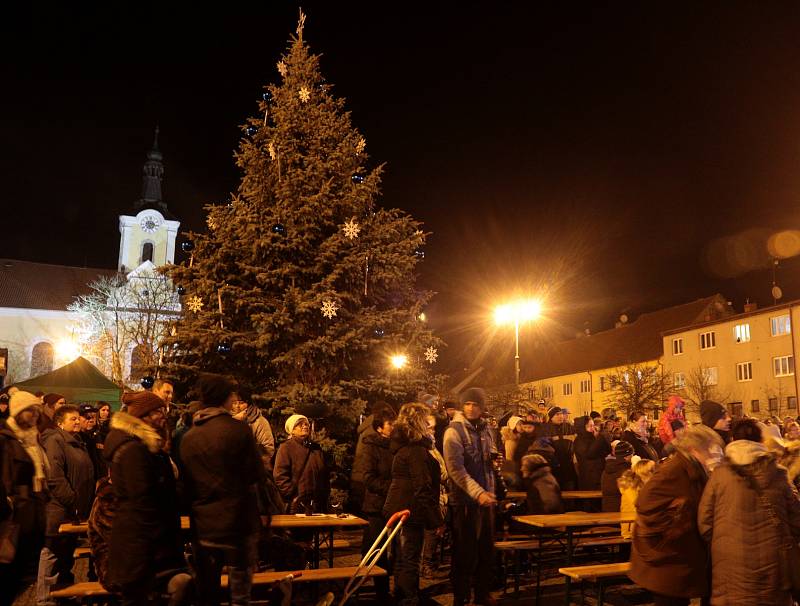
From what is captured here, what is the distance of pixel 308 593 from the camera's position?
8336mm

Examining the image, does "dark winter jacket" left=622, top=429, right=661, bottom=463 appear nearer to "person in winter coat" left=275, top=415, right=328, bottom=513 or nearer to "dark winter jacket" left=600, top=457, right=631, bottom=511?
"dark winter jacket" left=600, top=457, right=631, bottom=511

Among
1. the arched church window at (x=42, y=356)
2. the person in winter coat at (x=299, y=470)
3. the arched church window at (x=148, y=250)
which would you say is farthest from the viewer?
the arched church window at (x=148, y=250)

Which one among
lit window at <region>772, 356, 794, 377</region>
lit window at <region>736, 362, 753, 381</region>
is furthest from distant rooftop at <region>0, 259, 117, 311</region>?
lit window at <region>772, 356, 794, 377</region>

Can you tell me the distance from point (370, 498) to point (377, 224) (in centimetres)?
747

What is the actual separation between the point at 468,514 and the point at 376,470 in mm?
1385

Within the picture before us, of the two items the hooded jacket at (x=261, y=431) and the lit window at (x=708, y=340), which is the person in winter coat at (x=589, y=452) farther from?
the lit window at (x=708, y=340)

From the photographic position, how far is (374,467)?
818cm

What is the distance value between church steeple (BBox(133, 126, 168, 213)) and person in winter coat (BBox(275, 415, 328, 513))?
74.2m

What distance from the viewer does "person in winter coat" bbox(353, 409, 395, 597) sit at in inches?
312

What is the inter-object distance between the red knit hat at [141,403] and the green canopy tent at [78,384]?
57.3ft

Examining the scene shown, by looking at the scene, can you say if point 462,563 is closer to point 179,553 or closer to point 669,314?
point 179,553

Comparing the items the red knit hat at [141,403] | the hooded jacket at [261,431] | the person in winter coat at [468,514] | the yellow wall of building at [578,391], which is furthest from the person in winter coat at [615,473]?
the yellow wall of building at [578,391]

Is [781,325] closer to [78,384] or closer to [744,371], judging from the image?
[744,371]

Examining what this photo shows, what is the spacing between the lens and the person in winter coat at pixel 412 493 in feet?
23.0
